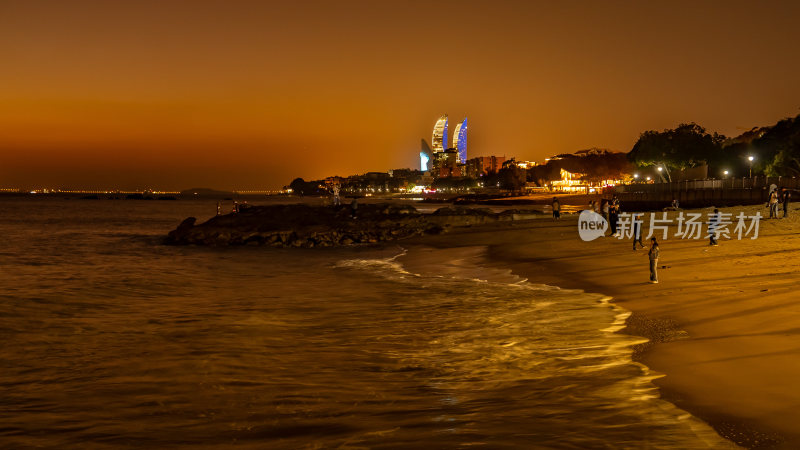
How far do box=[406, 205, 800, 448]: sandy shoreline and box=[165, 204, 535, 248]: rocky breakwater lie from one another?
1636 centimetres

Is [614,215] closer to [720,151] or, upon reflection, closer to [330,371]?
[330,371]

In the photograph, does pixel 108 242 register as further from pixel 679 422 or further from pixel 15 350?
pixel 679 422

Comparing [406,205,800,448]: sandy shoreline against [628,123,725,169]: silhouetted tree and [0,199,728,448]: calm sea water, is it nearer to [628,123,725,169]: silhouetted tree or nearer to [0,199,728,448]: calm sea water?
[0,199,728,448]: calm sea water

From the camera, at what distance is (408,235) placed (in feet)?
142

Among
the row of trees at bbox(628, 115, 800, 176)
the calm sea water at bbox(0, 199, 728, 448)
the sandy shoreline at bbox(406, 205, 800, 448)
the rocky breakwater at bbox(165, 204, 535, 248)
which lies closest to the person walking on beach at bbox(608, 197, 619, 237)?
the sandy shoreline at bbox(406, 205, 800, 448)

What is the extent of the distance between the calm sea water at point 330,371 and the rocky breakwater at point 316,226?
65.9ft

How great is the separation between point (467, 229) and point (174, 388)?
35930 mm

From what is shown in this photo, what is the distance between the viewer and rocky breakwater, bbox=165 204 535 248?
40500 millimetres

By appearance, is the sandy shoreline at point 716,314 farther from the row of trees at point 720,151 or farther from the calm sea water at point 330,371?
the row of trees at point 720,151

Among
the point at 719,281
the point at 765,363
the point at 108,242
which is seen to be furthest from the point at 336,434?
the point at 108,242

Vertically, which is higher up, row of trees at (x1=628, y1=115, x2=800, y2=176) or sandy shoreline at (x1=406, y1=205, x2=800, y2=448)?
row of trees at (x1=628, y1=115, x2=800, y2=176)

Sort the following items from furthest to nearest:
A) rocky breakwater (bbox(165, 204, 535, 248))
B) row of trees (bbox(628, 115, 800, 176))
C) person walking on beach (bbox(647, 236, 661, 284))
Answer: row of trees (bbox(628, 115, 800, 176))
rocky breakwater (bbox(165, 204, 535, 248))
person walking on beach (bbox(647, 236, 661, 284))

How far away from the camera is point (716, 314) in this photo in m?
12.3

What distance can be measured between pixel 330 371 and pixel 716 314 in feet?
24.1
